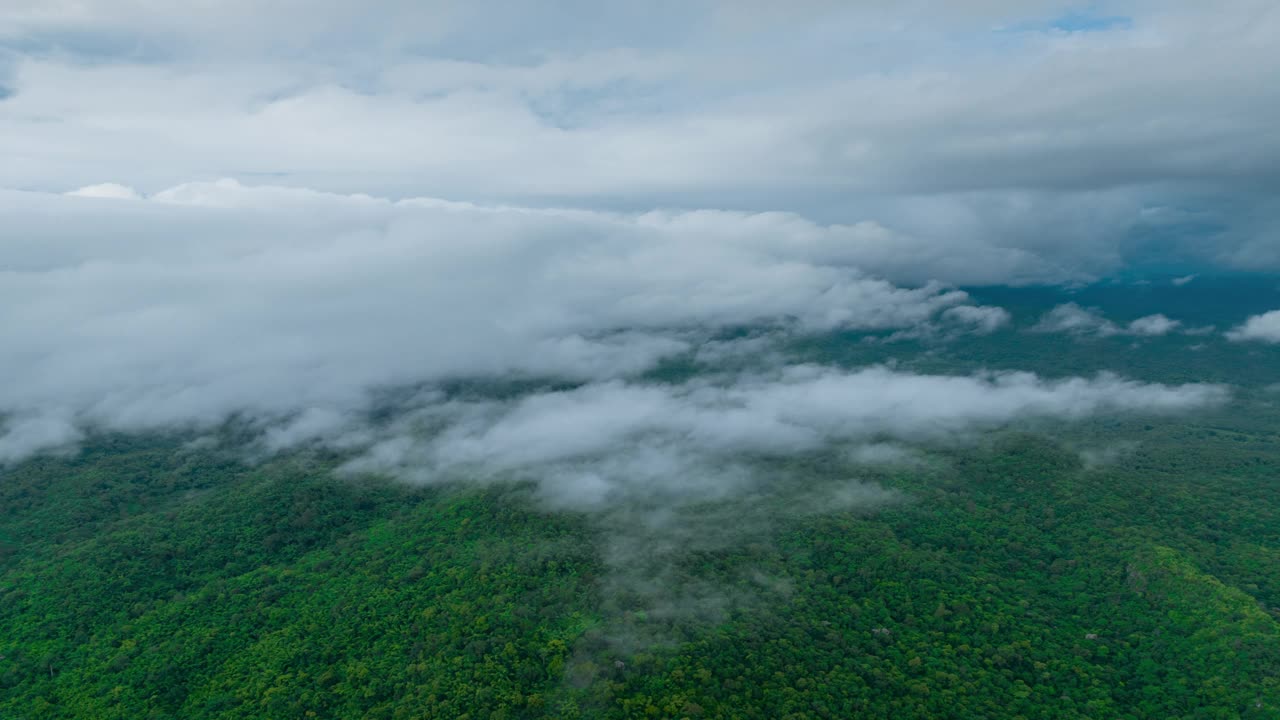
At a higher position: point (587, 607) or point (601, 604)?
point (601, 604)

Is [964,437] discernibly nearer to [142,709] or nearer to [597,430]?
[597,430]

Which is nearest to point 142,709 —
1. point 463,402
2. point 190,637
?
point 190,637

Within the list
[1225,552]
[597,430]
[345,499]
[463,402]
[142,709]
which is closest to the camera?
[142,709]

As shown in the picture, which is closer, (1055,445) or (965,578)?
(965,578)

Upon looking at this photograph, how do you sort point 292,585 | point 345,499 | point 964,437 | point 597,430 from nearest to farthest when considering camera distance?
point 292,585 < point 345,499 < point 964,437 < point 597,430

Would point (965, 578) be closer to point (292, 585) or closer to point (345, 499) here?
→ point (292, 585)

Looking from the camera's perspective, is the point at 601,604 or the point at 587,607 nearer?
the point at 587,607
